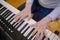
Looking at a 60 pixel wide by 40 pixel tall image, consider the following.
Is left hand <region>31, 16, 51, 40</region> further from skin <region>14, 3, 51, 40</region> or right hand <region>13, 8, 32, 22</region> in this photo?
right hand <region>13, 8, 32, 22</region>

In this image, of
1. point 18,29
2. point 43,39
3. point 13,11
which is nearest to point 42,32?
point 43,39

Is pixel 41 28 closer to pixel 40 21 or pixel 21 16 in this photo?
pixel 40 21

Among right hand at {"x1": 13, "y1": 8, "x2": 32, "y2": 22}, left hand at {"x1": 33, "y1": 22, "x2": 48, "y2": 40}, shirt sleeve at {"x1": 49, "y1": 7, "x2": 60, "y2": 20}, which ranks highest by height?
right hand at {"x1": 13, "y1": 8, "x2": 32, "y2": 22}

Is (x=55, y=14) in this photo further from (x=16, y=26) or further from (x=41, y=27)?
(x=16, y=26)

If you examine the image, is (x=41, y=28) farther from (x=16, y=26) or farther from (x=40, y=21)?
(x=16, y=26)

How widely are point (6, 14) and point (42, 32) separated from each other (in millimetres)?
296

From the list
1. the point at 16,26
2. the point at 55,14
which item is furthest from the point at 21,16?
the point at 55,14

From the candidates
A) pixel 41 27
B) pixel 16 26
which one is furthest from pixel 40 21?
pixel 16 26

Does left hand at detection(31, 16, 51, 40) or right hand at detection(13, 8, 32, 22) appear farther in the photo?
right hand at detection(13, 8, 32, 22)

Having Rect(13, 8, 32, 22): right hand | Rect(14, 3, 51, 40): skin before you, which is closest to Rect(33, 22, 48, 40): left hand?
Rect(14, 3, 51, 40): skin

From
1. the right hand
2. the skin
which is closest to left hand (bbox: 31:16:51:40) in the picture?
the skin

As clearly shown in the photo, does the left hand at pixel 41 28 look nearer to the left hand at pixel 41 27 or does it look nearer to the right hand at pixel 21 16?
the left hand at pixel 41 27

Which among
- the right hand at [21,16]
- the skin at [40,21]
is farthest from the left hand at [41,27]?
the right hand at [21,16]

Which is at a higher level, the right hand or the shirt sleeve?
the right hand
